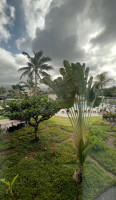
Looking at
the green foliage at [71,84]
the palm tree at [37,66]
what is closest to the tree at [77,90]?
the green foliage at [71,84]

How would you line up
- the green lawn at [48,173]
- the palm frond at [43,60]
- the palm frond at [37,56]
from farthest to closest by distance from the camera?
1. the palm frond at [43,60]
2. the palm frond at [37,56]
3. the green lawn at [48,173]

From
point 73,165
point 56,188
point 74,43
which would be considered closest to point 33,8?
point 74,43

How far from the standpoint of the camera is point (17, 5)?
2.51 metres

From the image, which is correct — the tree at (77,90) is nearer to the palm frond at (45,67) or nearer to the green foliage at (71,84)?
the green foliage at (71,84)

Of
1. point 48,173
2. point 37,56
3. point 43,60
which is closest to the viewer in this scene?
point 48,173

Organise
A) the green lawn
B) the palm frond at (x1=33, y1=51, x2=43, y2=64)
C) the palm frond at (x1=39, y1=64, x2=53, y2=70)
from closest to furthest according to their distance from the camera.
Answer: the green lawn → the palm frond at (x1=33, y1=51, x2=43, y2=64) → the palm frond at (x1=39, y1=64, x2=53, y2=70)

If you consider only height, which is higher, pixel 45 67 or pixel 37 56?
pixel 37 56

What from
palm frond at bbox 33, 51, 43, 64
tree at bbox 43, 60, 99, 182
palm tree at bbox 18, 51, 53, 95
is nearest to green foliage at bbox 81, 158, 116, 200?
tree at bbox 43, 60, 99, 182

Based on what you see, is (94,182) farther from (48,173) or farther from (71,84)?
(71,84)

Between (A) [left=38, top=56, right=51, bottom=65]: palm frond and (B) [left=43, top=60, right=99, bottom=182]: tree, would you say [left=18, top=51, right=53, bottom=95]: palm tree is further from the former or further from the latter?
(B) [left=43, top=60, right=99, bottom=182]: tree

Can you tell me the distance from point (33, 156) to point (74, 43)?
4.72m

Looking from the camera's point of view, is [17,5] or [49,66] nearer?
[17,5]

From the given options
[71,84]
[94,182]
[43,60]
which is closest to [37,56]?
[43,60]

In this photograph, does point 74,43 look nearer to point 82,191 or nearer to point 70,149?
point 70,149
